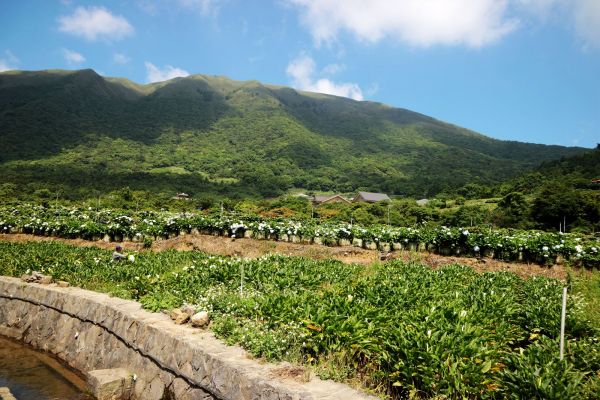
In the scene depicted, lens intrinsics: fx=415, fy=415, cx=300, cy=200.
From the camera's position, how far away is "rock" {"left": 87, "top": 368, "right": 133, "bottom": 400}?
24.4 ft

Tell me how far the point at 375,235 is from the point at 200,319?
61.9 feet

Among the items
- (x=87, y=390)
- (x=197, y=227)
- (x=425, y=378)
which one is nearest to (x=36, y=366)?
(x=87, y=390)

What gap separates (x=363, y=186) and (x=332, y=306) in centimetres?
10781

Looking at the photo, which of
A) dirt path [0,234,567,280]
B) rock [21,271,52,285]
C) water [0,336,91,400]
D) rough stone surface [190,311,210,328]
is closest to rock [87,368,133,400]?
water [0,336,91,400]

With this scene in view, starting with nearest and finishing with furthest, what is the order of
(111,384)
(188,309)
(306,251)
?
(111,384)
(188,309)
(306,251)

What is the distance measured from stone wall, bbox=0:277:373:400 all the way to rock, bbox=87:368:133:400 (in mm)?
174

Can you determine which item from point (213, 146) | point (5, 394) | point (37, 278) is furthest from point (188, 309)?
point (213, 146)

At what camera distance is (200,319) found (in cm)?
770

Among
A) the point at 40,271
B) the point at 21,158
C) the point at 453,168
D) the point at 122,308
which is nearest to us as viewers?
the point at 122,308

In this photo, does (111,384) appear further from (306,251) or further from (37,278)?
(306,251)

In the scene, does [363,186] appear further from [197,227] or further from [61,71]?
[61,71]

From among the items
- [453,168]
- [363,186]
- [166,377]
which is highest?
[453,168]

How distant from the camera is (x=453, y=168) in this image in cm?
12275

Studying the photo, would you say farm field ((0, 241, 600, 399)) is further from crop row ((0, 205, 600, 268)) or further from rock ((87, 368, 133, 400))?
crop row ((0, 205, 600, 268))
